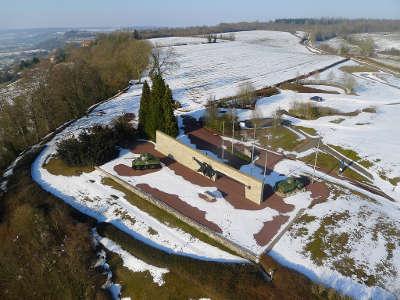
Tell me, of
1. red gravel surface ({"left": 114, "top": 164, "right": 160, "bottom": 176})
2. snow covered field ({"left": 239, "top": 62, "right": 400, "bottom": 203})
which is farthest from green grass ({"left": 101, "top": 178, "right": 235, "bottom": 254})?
snow covered field ({"left": 239, "top": 62, "right": 400, "bottom": 203})

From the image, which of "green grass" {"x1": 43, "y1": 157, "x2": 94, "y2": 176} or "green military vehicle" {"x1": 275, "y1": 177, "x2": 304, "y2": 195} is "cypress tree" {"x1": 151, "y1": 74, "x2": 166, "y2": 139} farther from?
"green military vehicle" {"x1": 275, "y1": 177, "x2": 304, "y2": 195}

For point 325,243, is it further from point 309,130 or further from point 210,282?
point 309,130

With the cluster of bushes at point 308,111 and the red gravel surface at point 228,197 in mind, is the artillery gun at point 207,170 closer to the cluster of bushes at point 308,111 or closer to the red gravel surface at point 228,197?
the red gravel surface at point 228,197

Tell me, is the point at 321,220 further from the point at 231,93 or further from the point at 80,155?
the point at 231,93

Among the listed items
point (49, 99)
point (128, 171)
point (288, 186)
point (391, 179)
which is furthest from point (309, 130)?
point (49, 99)

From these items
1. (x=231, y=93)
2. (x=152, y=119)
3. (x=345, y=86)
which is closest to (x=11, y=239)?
(x=152, y=119)

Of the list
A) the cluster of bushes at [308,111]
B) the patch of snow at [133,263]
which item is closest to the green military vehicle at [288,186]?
the patch of snow at [133,263]
